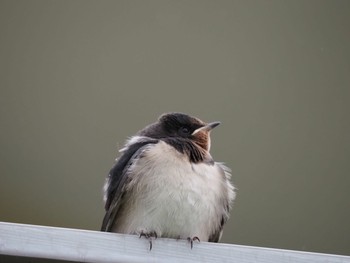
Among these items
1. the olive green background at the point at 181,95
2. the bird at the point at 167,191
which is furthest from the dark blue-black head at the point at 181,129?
the olive green background at the point at 181,95

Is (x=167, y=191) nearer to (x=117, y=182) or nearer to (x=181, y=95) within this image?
(x=117, y=182)

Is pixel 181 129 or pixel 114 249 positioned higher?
pixel 181 129

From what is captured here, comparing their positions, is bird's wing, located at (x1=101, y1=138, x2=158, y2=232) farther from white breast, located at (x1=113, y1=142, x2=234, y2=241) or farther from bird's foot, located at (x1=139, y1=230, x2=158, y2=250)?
bird's foot, located at (x1=139, y1=230, x2=158, y2=250)

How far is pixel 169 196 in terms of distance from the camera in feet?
5.85

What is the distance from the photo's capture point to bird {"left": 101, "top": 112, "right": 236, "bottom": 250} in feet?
5.86

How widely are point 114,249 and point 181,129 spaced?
63 cm

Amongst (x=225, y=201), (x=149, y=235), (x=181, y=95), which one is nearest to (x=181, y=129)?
(x=225, y=201)

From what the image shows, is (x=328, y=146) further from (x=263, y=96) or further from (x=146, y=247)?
(x=146, y=247)

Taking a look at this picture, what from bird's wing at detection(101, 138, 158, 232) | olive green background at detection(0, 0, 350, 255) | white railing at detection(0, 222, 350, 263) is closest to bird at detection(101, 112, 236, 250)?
bird's wing at detection(101, 138, 158, 232)

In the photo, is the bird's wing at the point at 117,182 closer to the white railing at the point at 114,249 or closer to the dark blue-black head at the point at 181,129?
the dark blue-black head at the point at 181,129

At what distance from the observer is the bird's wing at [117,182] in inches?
73.4

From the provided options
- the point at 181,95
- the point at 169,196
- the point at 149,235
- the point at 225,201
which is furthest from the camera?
the point at 181,95

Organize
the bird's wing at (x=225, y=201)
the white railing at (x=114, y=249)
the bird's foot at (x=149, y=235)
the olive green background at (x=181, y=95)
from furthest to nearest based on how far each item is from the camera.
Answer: the olive green background at (x=181, y=95) < the bird's wing at (x=225, y=201) < the bird's foot at (x=149, y=235) < the white railing at (x=114, y=249)

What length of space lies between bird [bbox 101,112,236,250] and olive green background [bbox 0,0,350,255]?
2.13ft
